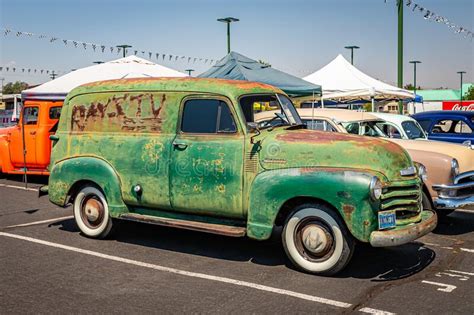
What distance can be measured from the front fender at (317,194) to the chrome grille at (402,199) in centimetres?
14

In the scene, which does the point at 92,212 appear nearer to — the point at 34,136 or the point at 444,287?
the point at 444,287

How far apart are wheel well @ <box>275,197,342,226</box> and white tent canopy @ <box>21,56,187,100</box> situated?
26.3 feet

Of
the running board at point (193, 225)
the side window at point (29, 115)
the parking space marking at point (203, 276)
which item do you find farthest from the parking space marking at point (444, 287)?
the side window at point (29, 115)

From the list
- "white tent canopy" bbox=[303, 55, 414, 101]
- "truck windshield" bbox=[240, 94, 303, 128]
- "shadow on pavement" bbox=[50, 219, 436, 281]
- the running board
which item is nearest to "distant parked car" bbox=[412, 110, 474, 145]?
"white tent canopy" bbox=[303, 55, 414, 101]

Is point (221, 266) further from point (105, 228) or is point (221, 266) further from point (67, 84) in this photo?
point (67, 84)

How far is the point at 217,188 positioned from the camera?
237 inches

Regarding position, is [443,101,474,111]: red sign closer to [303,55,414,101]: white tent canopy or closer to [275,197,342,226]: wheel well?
[303,55,414,101]: white tent canopy

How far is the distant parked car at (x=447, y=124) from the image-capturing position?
11.7m

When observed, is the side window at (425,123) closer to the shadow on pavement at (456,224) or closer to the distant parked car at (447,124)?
the distant parked car at (447,124)

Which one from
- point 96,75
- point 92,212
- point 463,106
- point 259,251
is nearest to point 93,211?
point 92,212

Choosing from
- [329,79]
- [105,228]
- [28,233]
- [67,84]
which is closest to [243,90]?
[105,228]

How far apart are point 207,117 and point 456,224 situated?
14.4ft

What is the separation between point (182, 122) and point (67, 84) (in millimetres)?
7383

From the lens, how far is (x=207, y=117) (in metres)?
6.29
